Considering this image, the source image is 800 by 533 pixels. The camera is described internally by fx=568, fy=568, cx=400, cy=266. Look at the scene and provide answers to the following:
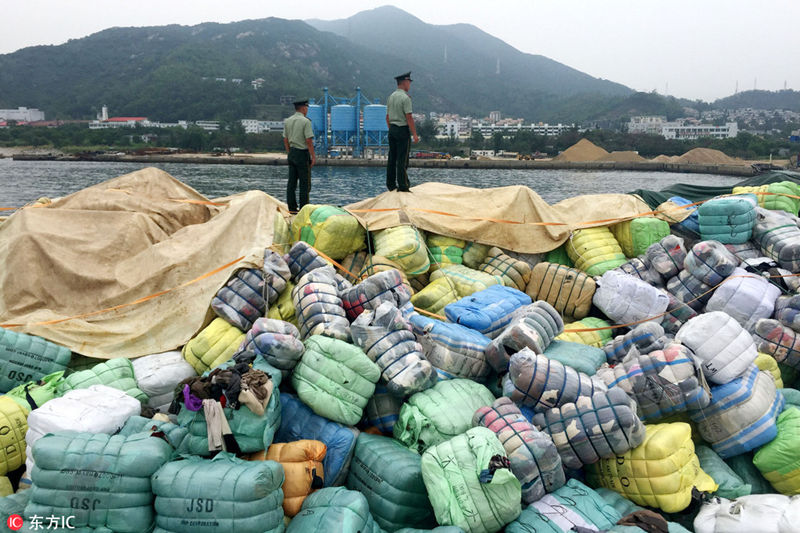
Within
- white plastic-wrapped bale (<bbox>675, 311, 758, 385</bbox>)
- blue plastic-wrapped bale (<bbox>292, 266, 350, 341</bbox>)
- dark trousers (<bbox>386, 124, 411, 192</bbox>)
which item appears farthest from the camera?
dark trousers (<bbox>386, 124, 411, 192</bbox>)

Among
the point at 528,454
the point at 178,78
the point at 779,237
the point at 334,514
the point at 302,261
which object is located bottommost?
the point at 334,514

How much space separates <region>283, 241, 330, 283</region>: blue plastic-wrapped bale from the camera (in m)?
5.22

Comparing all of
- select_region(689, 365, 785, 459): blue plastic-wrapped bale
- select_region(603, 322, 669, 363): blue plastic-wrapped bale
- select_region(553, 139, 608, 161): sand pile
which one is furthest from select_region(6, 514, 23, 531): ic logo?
select_region(553, 139, 608, 161): sand pile

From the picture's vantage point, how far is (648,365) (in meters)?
3.73

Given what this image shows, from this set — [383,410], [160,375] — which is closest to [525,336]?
[383,410]

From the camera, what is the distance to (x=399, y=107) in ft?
24.4

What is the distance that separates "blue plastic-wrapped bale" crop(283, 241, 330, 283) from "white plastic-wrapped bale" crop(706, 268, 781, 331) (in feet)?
11.7

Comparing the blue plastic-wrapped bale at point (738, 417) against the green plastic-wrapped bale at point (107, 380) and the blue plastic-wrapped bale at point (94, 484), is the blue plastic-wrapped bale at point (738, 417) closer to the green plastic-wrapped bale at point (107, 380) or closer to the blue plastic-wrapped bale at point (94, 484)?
the blue plastic-wrapped bale at point (94, 484)

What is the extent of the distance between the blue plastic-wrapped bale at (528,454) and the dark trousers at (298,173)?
5241 mm

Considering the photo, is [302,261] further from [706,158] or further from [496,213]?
[706,158]

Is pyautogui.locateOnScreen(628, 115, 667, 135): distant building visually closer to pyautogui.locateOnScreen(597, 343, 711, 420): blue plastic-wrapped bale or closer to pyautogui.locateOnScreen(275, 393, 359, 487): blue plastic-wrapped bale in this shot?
pyautogui.locateOnScreen(597, 343, 711, 420): blue plastic-wrapped bale

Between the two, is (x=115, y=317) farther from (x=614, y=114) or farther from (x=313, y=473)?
(x=614, y=114)

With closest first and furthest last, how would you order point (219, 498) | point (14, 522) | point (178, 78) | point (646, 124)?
point (219, 498) < point (14, 522) < point (178, 78) < point (646, 124)

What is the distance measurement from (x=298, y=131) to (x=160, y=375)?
170 inches
